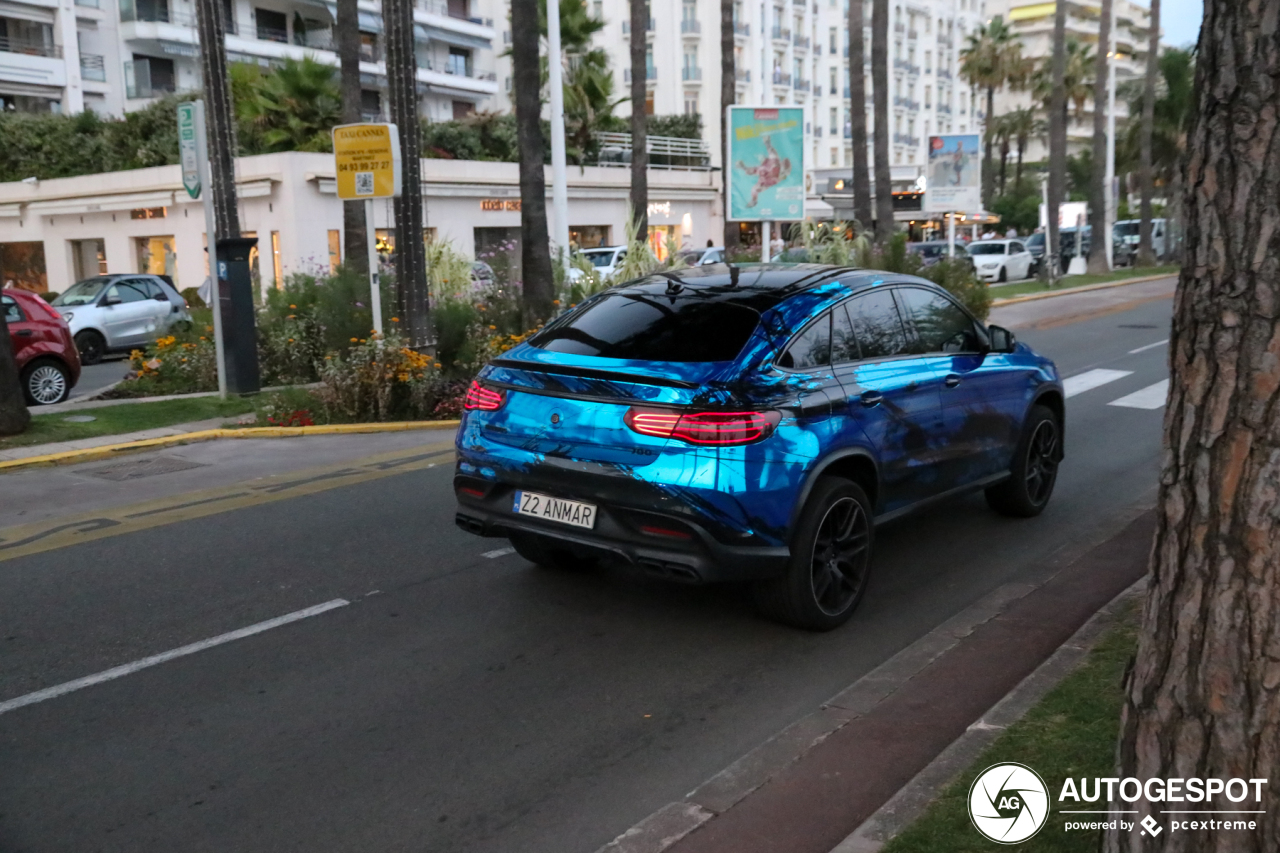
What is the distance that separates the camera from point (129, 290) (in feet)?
Answer: 73.5

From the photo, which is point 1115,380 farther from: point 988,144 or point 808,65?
point 808,65

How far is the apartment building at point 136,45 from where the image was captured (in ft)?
152

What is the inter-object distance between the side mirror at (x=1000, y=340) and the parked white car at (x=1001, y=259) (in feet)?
105

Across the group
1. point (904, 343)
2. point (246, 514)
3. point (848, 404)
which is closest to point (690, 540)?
point (848, 404)

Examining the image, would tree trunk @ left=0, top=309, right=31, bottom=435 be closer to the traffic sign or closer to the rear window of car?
the traffic sign

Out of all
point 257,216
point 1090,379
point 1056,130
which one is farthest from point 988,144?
point 1090,379

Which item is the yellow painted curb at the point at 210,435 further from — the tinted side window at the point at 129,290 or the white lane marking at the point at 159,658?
the tinted side window at the point at 129,290

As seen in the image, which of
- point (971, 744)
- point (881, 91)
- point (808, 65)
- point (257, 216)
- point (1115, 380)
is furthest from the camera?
point (808, 65)

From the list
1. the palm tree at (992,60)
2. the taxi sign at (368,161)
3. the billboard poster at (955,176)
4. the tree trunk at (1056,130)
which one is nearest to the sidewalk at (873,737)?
the taxi sign at (368,161)

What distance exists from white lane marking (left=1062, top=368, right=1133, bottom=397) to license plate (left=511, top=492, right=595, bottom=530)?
995 centimetres

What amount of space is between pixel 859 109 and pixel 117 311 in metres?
16.7

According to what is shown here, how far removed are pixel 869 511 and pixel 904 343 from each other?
44.6 inches

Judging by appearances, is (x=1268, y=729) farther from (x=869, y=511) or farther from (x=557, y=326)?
(x=557, y=326)

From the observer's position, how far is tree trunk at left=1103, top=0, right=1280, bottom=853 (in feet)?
9.30
